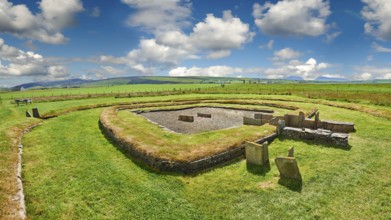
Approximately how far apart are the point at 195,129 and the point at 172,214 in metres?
11.5

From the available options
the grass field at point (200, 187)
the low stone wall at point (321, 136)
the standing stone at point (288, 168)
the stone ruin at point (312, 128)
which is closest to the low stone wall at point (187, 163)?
the grass field at point (200, 187)

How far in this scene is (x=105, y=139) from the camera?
59.6 ft

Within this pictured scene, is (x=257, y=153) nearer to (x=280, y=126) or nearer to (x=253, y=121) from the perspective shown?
(x=280, y=126)

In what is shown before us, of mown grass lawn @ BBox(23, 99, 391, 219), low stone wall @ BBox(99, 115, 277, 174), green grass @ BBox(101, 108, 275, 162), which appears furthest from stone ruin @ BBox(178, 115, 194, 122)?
mown grass lawn @ BBox(23, 99, 391, 219)

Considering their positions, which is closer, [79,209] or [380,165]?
[79,209]

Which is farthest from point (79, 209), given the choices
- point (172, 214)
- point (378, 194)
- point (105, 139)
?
point (378, 194)

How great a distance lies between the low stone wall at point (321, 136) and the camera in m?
14.4

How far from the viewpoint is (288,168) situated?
1057 centimetres

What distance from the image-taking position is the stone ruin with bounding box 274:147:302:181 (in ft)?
34.1

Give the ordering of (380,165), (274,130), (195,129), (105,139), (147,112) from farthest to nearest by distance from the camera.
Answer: (147,112) → (195,129) → (105,139) → (274,130) → (380,165)

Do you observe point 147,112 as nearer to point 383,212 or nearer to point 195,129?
point 195,129

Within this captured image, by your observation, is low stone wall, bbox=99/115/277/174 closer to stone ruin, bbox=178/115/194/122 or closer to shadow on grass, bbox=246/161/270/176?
shadow on grass, bbox=246/161/270/176

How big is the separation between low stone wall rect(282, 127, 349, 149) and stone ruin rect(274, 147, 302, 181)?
580 cm

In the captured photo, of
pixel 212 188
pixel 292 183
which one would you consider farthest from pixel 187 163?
pixel 292 183
